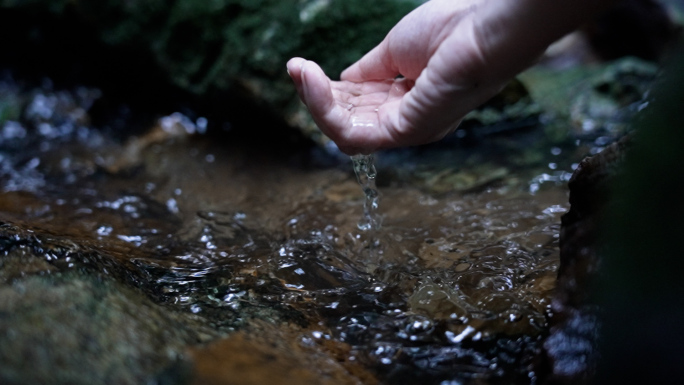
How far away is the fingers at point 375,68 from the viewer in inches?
92.0

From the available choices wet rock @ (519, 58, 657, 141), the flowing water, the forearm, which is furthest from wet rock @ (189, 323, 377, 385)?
wet rock @ (519, 58, 657, 141)

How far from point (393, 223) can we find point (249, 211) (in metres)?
0.95

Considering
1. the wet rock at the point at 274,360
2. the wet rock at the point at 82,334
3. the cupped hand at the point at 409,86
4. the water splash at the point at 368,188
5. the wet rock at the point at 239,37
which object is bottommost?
the wet rock at the point at 274,360

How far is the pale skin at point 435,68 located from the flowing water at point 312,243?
1.47 ft

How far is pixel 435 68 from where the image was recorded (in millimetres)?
1794

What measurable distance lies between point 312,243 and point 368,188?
1.37 ft

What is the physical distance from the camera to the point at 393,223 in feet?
9.64

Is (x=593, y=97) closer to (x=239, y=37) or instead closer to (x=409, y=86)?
(x=409, y=86)

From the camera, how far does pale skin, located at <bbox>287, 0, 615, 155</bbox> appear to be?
167 centimetres

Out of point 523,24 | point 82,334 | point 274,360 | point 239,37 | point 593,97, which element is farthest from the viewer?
point 593,97

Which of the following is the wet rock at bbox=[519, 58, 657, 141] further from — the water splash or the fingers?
the fingers

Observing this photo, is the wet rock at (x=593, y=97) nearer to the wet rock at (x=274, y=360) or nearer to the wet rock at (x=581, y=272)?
the wet rock at (x=581, y=272)

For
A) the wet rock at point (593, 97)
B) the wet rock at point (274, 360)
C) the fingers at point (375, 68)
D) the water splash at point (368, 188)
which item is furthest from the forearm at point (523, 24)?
the wet rock at point (593, 97)

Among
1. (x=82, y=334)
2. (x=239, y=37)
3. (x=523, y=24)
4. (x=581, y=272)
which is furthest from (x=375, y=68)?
(x=239, y=37)
